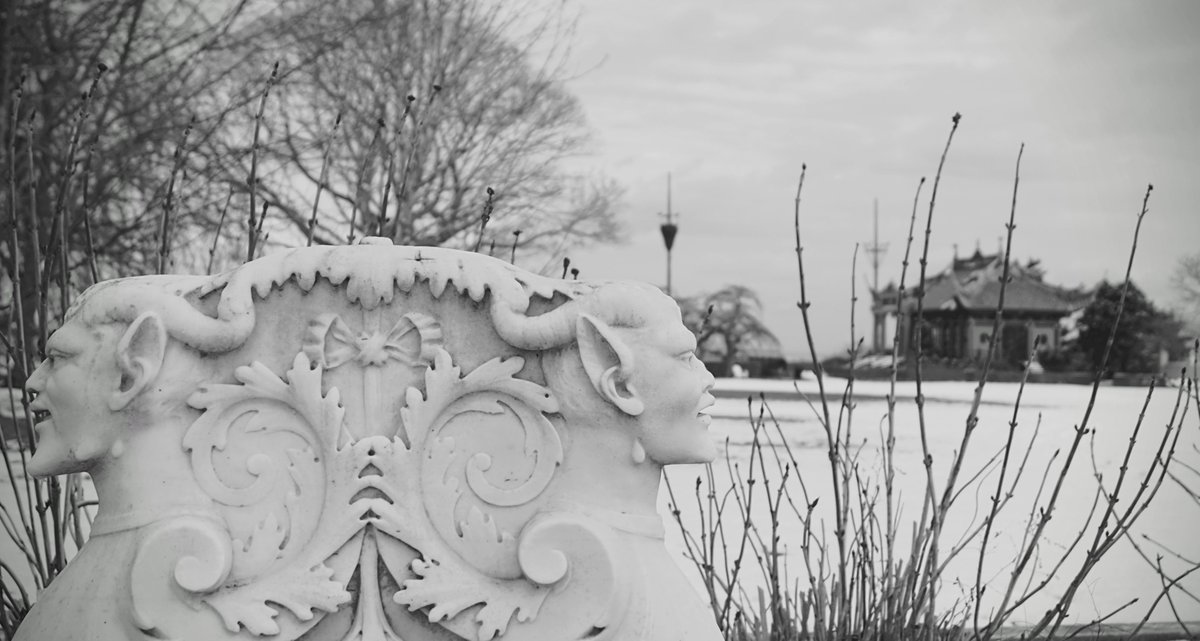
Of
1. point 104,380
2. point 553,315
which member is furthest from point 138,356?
point 553,315

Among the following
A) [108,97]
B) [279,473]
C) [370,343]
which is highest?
[108,97]

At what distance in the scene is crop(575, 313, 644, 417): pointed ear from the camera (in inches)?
72.3

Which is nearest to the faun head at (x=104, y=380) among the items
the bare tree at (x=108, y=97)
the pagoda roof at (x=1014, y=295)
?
the bare tree at (x=108, y=97)

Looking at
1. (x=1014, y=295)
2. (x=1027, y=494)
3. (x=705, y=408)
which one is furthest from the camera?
(x=1014, y=295)

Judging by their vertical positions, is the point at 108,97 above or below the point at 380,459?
above

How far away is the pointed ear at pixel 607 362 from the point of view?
184 centimetres

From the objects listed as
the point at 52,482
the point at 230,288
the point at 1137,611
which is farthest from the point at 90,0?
the point at 1137,611

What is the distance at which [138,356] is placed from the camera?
1821mm

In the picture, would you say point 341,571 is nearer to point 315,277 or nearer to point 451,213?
point 315,277

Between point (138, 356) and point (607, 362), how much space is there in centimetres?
81

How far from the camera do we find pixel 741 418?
13.3 metres

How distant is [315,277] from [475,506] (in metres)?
0.50

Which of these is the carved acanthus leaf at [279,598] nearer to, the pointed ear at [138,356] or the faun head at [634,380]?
the pointed ear at [138,356]

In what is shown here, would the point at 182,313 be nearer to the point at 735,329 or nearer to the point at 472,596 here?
the point at 472,596
